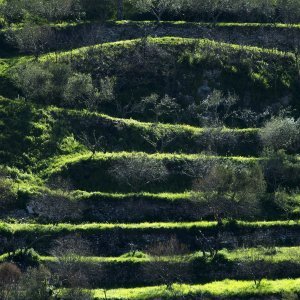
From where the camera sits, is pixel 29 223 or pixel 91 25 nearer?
pixel 29 223

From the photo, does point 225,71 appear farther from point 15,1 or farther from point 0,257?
point 0,257

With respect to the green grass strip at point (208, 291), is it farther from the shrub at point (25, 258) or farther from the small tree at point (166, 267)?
the shrub at point (25, 258)

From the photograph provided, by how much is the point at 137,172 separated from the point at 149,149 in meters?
7.83

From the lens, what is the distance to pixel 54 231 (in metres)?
88.4

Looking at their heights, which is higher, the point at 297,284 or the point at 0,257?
the point at 0,257

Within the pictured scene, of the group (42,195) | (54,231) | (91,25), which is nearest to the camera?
(54,231)

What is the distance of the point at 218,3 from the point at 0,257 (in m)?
74.4

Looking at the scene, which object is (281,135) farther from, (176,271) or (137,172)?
(176,271)

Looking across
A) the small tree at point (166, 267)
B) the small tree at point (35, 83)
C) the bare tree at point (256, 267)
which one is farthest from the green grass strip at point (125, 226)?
the small tree at point (35, 83)

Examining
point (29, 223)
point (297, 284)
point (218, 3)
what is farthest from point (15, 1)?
point (297, 284)

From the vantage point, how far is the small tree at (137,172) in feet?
322

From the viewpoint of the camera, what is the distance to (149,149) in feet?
346

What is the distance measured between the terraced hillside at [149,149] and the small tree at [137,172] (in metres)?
0.20

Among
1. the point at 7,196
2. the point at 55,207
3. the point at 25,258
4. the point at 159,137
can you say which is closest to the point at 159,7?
the point at 159,137
